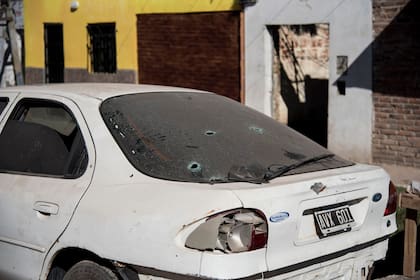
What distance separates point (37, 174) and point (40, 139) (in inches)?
11.3

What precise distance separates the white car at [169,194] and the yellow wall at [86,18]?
25.1 feet

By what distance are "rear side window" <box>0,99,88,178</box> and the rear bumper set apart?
104 cm

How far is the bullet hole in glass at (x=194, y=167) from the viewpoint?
13.6ft

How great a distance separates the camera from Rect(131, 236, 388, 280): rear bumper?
382 cm

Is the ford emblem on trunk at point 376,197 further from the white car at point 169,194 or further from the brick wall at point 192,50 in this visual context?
the brick wall at point 192,50

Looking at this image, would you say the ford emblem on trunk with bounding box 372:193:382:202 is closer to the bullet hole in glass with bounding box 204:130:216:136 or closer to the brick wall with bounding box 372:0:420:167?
the bullet hole in glass with bounding box 204:130:216:136

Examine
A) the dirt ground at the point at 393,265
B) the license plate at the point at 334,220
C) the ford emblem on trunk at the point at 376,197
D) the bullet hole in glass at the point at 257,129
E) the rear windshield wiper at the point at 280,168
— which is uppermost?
the bullet hole in glass at the point at 257,129

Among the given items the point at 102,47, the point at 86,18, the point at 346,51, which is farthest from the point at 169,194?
the point at 86,18

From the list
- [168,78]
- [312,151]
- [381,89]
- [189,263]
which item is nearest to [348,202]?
[312,151]

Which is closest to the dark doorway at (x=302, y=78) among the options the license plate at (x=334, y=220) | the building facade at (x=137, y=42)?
the building facade at (x=137, y=42)

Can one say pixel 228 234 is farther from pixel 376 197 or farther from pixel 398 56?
pixel 398 56

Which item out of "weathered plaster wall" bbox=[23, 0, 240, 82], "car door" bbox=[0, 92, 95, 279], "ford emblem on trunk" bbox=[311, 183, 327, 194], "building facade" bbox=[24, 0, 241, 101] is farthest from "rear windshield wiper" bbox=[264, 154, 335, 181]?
"weathered plaster wall" bbox=[23, 0, 240, 82]

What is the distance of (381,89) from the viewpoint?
10.1 meters

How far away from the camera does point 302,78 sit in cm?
1327
